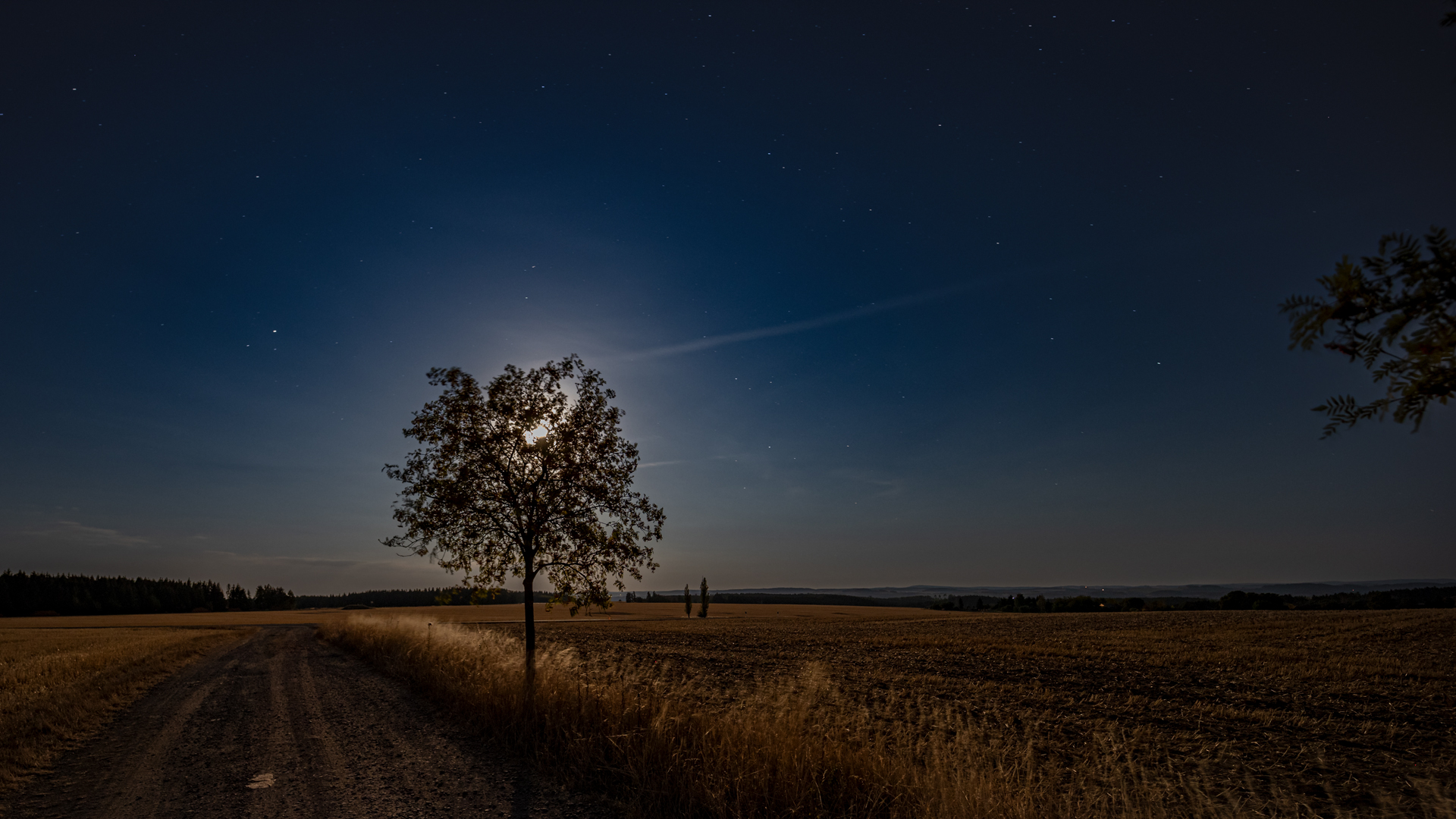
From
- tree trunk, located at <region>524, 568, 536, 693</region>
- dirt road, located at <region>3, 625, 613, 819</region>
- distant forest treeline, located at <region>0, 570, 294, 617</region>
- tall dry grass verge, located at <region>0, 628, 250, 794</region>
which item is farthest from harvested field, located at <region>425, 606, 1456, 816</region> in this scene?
distant forest treeline, located at <region>0, 570, 294, 617</region>

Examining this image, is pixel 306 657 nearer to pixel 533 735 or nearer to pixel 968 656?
pixel 533 735

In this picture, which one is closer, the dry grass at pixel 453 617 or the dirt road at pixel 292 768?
the dirt road at pixel 292 768

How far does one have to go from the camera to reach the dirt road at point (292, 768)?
787 cm

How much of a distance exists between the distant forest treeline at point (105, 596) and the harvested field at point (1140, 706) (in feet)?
488

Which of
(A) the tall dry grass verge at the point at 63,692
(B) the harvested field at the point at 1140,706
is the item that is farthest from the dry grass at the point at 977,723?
(A) the tall dry grass verge at the point at 63,692

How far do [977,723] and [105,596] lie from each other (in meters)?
181

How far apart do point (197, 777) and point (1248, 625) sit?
6708 cm

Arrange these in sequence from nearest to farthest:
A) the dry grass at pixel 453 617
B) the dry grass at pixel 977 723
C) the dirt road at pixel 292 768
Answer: the dry grass at pixel 977 723 → the dirt road at pixel 292 768 → the dry grass at pixel 453 617

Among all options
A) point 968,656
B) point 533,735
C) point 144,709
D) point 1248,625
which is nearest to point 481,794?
point 533,735

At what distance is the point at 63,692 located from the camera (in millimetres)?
16344

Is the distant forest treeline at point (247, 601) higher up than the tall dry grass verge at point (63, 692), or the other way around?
the tall dry grass verge at point (63, 692)

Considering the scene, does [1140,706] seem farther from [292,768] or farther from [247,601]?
[247,601]

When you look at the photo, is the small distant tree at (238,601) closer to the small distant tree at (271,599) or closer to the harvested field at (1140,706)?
the small distant tree at (271,599)

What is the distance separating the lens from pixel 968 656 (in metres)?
32.8
